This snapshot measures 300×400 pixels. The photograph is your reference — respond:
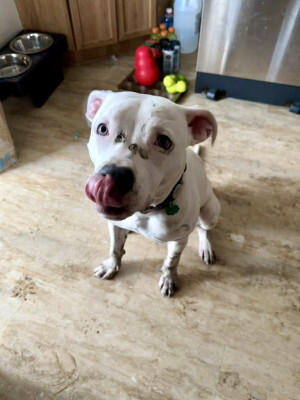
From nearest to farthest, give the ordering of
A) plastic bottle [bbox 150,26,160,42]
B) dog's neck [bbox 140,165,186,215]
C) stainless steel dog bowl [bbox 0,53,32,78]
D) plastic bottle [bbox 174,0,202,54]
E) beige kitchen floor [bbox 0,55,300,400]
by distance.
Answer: dog's neck [bbox 140,165,186,215], beige kitchen floor [bbox 0,55,300,400], stainless steel dog bowl [bbox 0,53,32,78], plastic bottle [bbox 150,26,160,42], plastic bottle [bbox 174,0,202,54]

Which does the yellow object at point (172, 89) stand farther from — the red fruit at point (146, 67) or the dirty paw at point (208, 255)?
the dirty paw at point (208, 255)

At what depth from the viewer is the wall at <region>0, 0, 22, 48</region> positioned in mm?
2875

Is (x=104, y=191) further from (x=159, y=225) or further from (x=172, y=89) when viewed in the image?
(x=172, y=89)

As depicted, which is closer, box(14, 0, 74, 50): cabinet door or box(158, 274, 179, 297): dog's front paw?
box(158, 274, 179, 297): dog's front paw

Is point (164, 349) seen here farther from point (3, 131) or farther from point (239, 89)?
point (239, 89)

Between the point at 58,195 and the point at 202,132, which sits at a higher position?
the point at 202,132

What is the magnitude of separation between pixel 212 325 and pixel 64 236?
985 millimetres

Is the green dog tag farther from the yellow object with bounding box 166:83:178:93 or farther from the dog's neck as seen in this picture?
the yellow object with bounding box 166:83:178:93

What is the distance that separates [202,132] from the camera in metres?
1.15

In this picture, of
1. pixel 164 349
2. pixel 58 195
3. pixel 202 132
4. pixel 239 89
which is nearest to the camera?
pixel 202 132

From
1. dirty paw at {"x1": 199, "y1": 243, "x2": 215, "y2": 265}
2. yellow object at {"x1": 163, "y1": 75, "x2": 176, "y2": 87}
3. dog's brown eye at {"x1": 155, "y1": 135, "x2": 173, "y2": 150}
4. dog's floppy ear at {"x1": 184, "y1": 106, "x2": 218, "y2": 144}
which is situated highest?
dog's brown eye at {"x1": 155, "y1": 135, "x2": 173, "y2": 150}

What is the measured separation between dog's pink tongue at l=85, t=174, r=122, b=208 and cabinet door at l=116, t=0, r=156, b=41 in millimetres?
2755

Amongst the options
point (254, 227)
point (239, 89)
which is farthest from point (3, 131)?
point (239, 89)

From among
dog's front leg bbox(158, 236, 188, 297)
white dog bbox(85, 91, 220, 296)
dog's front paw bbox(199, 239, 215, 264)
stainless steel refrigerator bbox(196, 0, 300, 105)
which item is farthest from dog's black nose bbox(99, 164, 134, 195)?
stainless steel refrigerator bbox(196, 0, 300, 105)
